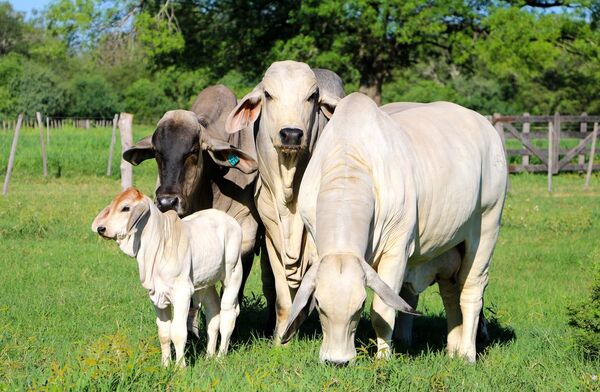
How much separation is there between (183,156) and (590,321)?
3.25 meters

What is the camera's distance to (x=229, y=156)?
7637 millimetres

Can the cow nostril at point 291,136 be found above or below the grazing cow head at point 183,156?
above

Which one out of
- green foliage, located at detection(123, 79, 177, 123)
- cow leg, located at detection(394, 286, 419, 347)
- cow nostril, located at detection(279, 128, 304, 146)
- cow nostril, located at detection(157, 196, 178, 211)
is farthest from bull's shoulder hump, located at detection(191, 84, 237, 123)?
green foliage, located at detection(123, 79, 177, 123)

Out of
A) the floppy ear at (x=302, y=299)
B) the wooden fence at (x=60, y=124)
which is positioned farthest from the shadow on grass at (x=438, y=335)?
the wooden fence at (x=60, y=124)

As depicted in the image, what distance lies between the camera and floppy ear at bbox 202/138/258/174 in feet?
24.8

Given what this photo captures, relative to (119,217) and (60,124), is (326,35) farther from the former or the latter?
(119,217)

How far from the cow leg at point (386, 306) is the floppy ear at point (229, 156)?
5.90 feet

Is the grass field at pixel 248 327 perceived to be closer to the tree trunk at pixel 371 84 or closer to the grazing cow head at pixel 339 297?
the grazing cow head at pixel 339 297

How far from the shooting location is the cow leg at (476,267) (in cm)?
756

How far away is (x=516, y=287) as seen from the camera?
1056 centimetres

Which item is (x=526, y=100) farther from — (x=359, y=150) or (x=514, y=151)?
(x=359, y=150)

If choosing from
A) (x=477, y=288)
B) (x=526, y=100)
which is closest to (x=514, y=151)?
(x=477, y=288)

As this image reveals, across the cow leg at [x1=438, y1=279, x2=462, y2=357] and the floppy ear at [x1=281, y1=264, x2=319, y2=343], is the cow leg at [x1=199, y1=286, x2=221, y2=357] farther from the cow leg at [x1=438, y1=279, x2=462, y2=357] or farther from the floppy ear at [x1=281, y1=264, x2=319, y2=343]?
the cow leg at [x1=438, y1=279, x2=462, y2=357]

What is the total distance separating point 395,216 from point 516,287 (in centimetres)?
488
